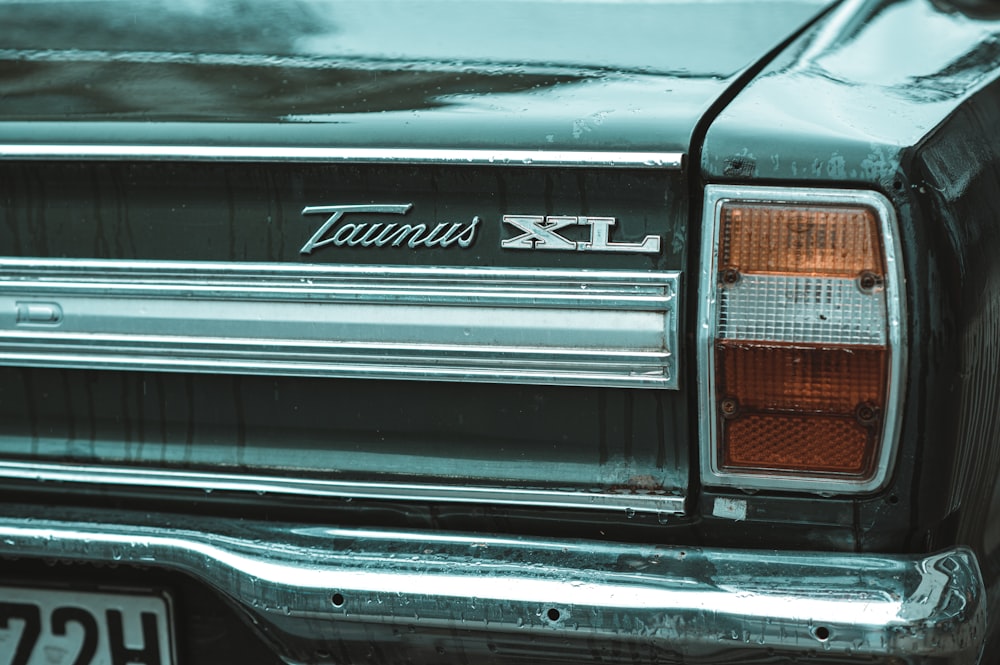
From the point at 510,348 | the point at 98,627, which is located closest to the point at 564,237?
the point at 510,348

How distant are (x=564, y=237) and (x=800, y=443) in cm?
44

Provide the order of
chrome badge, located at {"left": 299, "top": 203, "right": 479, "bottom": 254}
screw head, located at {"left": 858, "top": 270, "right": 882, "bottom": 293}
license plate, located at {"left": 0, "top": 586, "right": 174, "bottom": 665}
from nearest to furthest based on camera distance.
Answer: screw head, located at {"left": 858, "top": 270, "right": 882, "bottom": 293} < chrome badge, located at {"left": 299, "top": 203, "right": 479, "bottom": 254} < license plate, located at {"left": 0, "top": 586, "right": 174, "bottom": 665}

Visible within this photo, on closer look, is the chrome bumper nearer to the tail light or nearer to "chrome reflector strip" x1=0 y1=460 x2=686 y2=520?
"chrome reflector strip" x1=0 y1=460 x2=686 y2=520

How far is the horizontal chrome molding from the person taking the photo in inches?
62.3

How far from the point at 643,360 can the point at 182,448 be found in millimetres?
762

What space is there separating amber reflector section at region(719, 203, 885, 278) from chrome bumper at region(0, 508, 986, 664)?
41 centimetres

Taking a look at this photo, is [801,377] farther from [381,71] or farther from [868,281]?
[381,71]

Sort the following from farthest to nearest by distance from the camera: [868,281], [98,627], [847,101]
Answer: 1. [98,627]
2. [847,101]
3. [868,281]

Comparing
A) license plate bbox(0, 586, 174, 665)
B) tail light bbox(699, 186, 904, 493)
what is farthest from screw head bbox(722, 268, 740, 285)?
license plate bbox(0, 586, 174, 665)

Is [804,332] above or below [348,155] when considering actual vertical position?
below

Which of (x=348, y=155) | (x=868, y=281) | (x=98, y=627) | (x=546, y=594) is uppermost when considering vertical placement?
(x=348, y=155)

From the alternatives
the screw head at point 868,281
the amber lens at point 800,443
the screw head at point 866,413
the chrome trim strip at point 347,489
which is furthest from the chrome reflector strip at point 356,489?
the screw head at point 868,281

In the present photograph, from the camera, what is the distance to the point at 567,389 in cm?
167

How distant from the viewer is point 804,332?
1.54m
